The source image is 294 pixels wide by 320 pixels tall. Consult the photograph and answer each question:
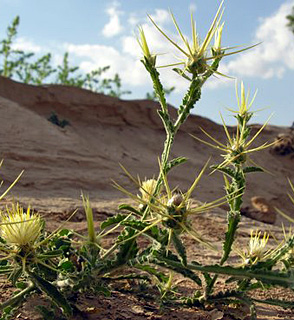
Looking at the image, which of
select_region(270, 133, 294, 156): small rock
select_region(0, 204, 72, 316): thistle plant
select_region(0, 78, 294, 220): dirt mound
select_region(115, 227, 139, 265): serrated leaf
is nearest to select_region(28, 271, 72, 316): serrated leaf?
select_region(0, 204, 72, 316): thistle plant

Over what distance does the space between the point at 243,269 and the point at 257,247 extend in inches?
12.1

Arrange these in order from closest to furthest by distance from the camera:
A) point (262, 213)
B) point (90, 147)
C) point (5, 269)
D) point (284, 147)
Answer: point (5, 269) < point (262, 213) < point (90, 147) < point (284, 147)

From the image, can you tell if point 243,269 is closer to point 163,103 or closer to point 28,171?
point 163,103

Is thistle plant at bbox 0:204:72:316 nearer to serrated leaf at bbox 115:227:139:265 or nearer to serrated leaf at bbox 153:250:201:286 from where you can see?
serrated leaf at bbox 115:227:139:265

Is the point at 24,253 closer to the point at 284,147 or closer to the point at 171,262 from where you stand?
the point at 171,262

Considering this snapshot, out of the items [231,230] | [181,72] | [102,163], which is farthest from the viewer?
[102,163]

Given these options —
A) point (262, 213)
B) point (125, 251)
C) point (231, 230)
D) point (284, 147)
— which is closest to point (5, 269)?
point (125, 251)

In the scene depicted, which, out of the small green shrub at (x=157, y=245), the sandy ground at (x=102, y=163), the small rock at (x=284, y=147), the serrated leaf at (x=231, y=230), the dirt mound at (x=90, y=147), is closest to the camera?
the small green shrub at (x=157, y=245)

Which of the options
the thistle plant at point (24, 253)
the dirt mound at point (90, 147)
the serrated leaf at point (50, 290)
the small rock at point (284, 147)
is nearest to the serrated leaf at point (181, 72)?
the thistle plant at point (24, 253)

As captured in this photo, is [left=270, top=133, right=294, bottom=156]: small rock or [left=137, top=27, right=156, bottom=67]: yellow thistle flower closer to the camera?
[left=137, top=27, right=156, bottom=67]: yellow thistle flower

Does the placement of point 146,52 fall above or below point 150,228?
above

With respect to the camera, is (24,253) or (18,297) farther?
(18,297)

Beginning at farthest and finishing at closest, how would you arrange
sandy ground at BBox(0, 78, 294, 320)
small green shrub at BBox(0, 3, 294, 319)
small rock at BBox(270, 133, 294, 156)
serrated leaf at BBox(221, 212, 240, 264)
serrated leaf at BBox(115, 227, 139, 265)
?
small rock at BBox(270, 133, 294, 156), sandy ground at BBox(0, 78, 294, 320), serrated leaf at BBox(221, 212, 240, 264), serrated leaf at BBox(115, 227, 139, 265), small green shrub at BBox(0, 3, 294, 319)

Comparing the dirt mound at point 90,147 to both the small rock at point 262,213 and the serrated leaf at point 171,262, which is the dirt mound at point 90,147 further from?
the serrated leaf at point 171,262
